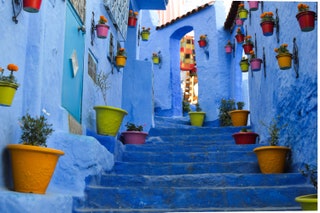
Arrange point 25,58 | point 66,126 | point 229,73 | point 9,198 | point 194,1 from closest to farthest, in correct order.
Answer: point 9,198 → point 25,58 → point 66,126 → point 229,73 → point 194,1

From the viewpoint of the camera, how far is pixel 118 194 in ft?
15.7

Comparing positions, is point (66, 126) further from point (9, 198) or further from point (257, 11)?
point (257, 11)

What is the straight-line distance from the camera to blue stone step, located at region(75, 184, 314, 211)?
4727 millimetres

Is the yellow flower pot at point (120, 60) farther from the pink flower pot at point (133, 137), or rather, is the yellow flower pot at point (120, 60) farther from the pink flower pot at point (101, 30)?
the pink flower pot at point (101, 30)

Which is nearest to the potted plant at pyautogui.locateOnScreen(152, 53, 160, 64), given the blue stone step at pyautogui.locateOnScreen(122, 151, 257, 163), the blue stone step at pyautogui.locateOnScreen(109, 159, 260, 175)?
the blue stone step at pyautogui.locateOnScreen(122, 151, 257, 163)

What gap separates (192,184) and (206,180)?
180 mm

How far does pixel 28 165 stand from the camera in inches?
144

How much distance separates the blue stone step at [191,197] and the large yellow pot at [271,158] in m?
0.82

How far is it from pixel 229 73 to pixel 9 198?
935cm

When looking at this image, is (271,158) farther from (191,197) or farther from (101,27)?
(101,27)

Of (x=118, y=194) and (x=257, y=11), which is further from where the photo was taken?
(x=257, y=11)

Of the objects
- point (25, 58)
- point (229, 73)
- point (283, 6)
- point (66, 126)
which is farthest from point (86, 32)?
point (229, 73)

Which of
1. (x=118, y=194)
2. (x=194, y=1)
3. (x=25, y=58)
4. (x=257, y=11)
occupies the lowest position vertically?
(x=118, y=194)

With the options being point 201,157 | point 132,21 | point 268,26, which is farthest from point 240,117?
point 268,26
